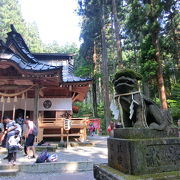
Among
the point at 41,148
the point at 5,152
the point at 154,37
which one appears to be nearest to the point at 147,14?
the point at 154,37

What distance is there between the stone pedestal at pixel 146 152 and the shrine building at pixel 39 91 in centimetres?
832

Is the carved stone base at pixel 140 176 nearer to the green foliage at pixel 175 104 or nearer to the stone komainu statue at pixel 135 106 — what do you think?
the stone komainu statue at pixel 135 106

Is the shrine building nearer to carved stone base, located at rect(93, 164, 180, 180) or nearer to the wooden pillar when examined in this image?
the wooden pillar

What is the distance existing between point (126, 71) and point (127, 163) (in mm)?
1428

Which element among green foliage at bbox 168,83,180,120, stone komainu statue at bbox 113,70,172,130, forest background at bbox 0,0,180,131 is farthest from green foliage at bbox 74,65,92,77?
stone komainu statue at bbox 113,70,172,130

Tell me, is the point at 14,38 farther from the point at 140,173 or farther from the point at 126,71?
the point at 140,173

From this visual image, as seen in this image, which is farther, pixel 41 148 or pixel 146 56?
pixel 146 56

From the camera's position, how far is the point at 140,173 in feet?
8.21

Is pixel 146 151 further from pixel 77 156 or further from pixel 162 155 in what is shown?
pixel 77 156

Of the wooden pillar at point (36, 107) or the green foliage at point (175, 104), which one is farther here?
the green foliage at point (175, 104)

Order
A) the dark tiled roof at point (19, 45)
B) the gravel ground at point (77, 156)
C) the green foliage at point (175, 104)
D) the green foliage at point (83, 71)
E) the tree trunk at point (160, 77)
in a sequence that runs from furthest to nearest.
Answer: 1. the green foliage at point (83, 71)
2. the green foliage at point (175, 104)
3. the dark tiled roof at point (19, 45)
4. the tree trunk at point (160, 77)
5. the gravel ground at point (77, 156)

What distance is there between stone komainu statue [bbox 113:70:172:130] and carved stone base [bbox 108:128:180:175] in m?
0.18

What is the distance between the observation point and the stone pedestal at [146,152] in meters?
2.54

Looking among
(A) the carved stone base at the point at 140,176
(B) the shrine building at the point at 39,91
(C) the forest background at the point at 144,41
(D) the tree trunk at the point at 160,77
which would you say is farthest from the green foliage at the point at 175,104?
(A) the carved stone base at the point at 140,176
